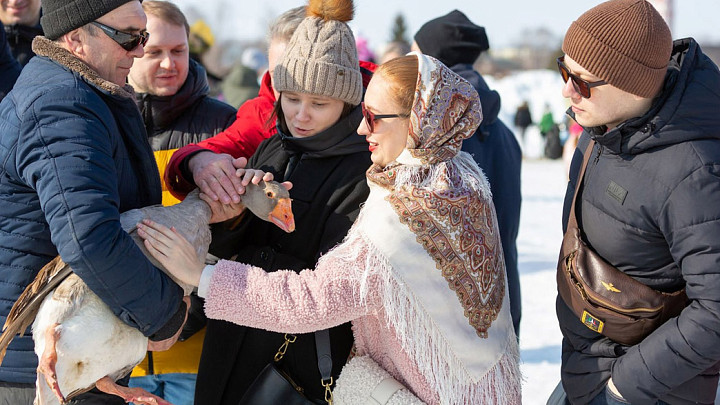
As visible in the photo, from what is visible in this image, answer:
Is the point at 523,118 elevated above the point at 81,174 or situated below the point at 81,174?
below

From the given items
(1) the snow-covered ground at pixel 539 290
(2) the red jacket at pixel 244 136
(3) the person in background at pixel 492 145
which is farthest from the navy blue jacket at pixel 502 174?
(2) the red jacket at pixel 244 136

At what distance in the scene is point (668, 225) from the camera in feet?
7.20

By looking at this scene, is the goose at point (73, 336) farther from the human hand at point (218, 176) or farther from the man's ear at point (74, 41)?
the man's ear at point (74, 41)

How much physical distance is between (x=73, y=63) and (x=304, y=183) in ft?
3.02

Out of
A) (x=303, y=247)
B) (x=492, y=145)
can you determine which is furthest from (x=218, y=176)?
(x=492, y=145)

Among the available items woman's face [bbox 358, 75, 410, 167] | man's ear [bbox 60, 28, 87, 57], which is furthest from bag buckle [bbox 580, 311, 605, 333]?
man's ear [bbox 60, 28, 87, 57]

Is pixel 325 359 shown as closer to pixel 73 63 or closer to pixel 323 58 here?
pixel 323 58

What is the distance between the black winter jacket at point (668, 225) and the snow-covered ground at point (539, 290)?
66cm

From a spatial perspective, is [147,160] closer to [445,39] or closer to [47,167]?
[47,167]

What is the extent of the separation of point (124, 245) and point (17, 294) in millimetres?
467

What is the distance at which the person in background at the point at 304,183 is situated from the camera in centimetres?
267

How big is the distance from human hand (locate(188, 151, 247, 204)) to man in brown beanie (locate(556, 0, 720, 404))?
1.20 m

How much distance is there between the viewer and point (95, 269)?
209 cm

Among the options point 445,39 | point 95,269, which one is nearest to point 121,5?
point 95,269
